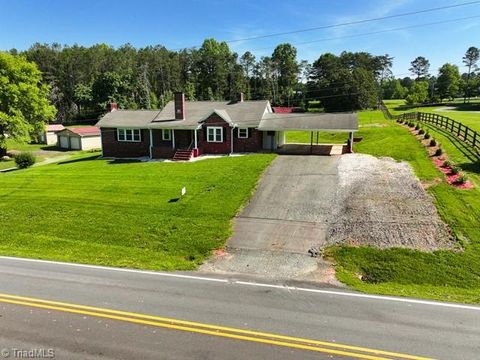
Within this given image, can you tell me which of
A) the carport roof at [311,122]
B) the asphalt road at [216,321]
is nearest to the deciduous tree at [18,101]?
the carport roof at [311,122]

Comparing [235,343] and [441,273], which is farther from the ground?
[235,343]

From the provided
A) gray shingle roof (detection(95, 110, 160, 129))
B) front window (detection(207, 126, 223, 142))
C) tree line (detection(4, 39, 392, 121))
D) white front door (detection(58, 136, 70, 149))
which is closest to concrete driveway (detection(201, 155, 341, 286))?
front window (detection(207, 126, 223, 142))

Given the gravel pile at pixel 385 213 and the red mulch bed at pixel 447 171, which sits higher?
the red mulch bed at pixel 447 171

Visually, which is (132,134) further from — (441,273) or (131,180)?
(441,273)

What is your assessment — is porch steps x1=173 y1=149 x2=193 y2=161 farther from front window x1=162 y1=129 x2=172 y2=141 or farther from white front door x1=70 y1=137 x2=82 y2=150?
white front door x1=70 y1=137 x2=82 y2=150

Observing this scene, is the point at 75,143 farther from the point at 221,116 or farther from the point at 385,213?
the point at 385,213

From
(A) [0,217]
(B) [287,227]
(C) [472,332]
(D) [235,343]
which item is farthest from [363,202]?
(A) [0,217]

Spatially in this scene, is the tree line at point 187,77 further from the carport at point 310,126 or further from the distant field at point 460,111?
the carport at point 310,126
